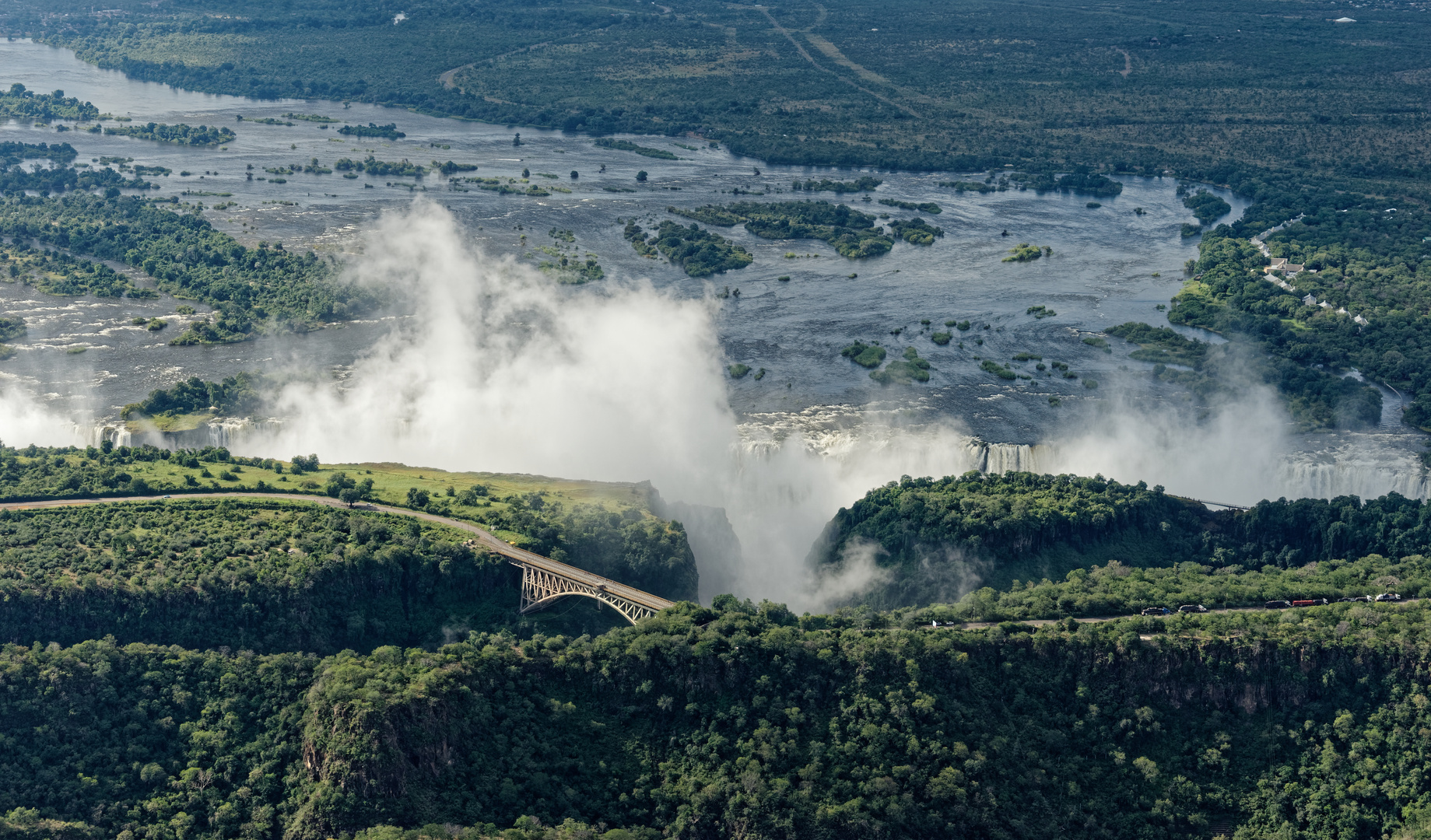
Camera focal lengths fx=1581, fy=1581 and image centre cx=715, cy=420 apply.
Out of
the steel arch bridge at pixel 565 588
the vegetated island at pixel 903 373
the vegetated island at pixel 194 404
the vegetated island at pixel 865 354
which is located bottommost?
the steel arch bridge at pixel 565 588

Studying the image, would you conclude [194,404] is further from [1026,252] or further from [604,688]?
[1026,252]

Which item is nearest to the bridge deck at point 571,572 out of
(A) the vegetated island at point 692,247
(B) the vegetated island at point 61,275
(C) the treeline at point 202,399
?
(C) the treeline at point 202,399

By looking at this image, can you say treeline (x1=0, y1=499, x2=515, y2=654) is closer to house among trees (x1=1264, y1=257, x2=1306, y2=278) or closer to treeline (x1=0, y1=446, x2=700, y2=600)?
→ treeline (x1=0, y1=446, x2=700, y2=600)

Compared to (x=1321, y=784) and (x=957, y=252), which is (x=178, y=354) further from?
(x=1321, y=784)

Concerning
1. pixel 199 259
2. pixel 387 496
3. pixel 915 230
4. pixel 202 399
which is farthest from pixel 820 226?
pixel 387 496

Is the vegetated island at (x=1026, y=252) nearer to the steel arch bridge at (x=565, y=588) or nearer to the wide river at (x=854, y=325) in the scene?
the wide river at (x=854, y=325)
